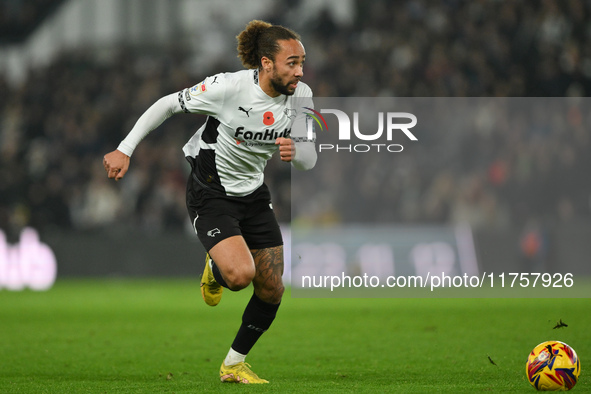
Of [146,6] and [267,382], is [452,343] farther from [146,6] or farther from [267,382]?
[146,6]

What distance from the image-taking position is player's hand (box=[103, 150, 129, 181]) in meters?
5.48

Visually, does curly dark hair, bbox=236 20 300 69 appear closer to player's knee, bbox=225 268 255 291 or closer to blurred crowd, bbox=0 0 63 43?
player's knee, bbox=225 268 255 291

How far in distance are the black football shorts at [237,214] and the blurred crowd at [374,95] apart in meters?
9.93

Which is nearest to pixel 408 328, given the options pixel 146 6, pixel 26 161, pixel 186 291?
pixel 186 291

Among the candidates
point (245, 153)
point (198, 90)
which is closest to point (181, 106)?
point (198, 90)

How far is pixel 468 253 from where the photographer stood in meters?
15.4

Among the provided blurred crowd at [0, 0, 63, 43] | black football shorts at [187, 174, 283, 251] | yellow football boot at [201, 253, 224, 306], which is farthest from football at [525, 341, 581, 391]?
blurred crowd at [0, 0, 63, 43]

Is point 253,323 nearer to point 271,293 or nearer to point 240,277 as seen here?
point 271,293

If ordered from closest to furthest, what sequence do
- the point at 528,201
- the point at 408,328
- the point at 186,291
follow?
1. the point at 408,328
2. the point at 186,291
3. the point at 528,201

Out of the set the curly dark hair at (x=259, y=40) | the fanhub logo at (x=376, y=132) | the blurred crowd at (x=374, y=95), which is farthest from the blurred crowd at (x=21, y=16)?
the curly dark hair at (x=259, y=40)

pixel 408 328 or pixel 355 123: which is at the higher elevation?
pixel 355 123

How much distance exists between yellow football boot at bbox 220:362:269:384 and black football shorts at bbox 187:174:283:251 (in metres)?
0.79

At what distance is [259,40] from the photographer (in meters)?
6.00

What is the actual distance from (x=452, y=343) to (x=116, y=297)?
7.20 m
